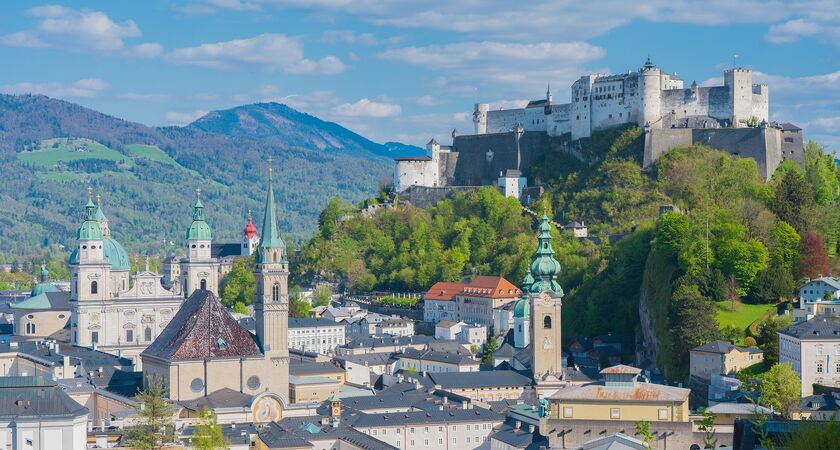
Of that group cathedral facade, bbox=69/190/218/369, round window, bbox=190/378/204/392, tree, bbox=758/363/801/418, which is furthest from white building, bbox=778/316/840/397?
cathedral facade, bbox=69/190/218/369

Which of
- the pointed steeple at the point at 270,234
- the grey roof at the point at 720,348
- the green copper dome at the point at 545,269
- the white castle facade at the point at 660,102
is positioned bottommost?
the grey roof at the point at 720,348

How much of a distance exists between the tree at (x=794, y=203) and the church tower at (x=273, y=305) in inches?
1368

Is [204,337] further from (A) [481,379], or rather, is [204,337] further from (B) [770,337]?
(B) [770,337]

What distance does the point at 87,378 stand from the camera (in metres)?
79.2

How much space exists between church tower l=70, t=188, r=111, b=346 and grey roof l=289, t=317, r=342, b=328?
1756cm

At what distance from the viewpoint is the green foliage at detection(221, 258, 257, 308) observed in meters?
141

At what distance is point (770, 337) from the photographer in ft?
270

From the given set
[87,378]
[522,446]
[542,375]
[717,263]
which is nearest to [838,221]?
[717,263]

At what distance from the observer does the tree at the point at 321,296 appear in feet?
447

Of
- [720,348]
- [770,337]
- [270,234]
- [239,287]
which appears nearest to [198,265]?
[270,234]

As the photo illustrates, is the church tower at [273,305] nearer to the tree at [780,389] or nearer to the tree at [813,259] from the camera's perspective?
the tree at [780,389]

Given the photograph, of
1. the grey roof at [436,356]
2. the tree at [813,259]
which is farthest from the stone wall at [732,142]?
the grey roof at [436,356]

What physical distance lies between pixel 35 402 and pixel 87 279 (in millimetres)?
51210

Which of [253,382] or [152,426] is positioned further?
[253,382]
